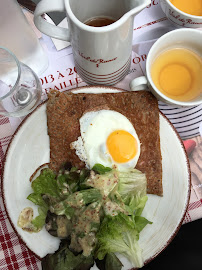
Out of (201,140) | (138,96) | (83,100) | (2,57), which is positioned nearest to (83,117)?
(83,100)

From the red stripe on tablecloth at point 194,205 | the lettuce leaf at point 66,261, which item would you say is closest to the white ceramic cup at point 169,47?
the red stripe on tablecloth at point 194,205

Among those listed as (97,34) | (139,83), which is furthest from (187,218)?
(97,34)

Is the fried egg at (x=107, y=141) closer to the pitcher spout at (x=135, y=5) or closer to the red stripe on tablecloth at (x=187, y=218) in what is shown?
the red stripe on tablecloth at (x=187, y=218)

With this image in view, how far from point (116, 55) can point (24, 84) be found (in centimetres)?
43

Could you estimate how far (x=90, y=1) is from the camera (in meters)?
1.17

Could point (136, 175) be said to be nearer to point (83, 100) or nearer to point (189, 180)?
point (189, 180)

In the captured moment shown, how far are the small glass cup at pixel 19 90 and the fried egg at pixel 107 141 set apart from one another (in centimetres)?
23

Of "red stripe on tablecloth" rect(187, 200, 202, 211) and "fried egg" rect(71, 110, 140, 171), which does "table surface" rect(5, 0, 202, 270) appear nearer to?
"red stripe on tablecloth" rect(187, 200, 202, 211)

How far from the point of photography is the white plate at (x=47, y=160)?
4.17ft

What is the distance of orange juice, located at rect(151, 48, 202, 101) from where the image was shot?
1339mm

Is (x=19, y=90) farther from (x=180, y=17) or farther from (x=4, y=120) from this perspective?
(x=180, y=17)

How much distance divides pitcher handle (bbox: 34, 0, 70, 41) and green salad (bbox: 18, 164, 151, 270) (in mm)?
479

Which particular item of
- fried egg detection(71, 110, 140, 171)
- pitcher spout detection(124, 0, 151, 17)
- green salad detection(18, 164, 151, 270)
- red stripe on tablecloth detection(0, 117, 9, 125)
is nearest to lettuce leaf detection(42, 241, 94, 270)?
green salad detection(18, 164, 151, 270)

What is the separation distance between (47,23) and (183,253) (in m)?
1.12
